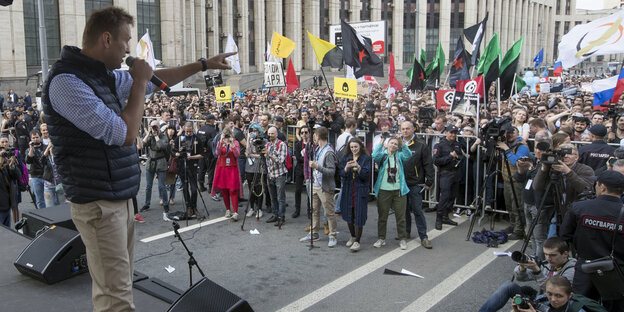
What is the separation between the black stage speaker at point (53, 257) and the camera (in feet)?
15.8

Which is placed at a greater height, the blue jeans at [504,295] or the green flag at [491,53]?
the green flag at [491,53]

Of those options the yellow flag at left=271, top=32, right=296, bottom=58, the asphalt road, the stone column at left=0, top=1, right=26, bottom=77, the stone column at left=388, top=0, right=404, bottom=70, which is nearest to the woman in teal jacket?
the asphalt road

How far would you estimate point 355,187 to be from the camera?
8.51 metres

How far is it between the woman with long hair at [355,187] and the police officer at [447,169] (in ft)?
6.50

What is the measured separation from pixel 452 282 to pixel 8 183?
7.12 meters

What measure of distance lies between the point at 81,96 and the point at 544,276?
5.24 meters

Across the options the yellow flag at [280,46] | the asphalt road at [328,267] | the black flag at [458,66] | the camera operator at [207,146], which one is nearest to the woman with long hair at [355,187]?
the asphalt road at [328,267]

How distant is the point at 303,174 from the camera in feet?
35.6

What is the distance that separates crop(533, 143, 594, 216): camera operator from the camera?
577 centimetres

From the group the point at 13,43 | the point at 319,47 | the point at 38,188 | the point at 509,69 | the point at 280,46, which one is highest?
the point at 13,43

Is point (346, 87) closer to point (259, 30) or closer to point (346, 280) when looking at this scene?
point (346, 280)

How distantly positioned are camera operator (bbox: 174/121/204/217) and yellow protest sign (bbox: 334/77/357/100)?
181 inches

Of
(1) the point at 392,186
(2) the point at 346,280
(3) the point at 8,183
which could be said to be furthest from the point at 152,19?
(2) the point at 346,280

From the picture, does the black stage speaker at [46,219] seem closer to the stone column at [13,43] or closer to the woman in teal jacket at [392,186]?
the woman in teal jacket at [392,186]
